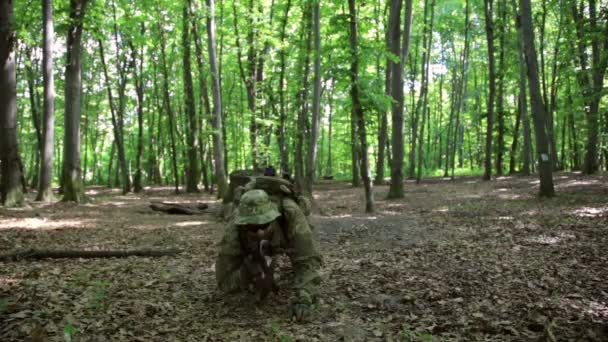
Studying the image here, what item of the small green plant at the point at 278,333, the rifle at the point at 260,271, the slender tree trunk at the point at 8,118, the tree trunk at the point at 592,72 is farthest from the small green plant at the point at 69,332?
the tree trunk at the point at 592,72

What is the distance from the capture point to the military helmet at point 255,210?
169 inches

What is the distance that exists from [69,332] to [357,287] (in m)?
3.43

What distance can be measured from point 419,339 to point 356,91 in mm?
8085

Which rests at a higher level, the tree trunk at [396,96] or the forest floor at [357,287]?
the tree trunk at [396,96]

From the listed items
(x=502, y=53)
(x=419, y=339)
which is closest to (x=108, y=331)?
(x=419, y=339)

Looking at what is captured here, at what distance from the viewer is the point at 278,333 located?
13.7 ft

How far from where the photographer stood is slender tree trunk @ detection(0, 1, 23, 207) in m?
11.8

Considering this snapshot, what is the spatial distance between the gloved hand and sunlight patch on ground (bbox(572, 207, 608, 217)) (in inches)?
327

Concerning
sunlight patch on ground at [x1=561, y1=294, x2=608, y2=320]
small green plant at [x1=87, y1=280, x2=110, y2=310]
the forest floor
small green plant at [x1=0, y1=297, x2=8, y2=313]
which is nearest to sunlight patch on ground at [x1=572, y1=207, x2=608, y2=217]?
the forest floor

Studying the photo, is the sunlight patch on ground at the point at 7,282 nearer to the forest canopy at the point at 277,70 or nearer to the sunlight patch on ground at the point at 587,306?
the sunlight patch on ground at the point at 587,306

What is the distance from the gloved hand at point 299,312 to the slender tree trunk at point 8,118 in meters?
11.3

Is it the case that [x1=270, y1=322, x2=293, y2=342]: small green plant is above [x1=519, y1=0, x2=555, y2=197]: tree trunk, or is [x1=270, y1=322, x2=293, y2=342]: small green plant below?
below

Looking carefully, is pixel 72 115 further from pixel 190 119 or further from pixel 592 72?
pixel 592 72

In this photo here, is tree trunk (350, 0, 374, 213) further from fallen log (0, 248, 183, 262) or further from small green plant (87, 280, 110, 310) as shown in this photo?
small green plant (87, 280, 110, 310)
